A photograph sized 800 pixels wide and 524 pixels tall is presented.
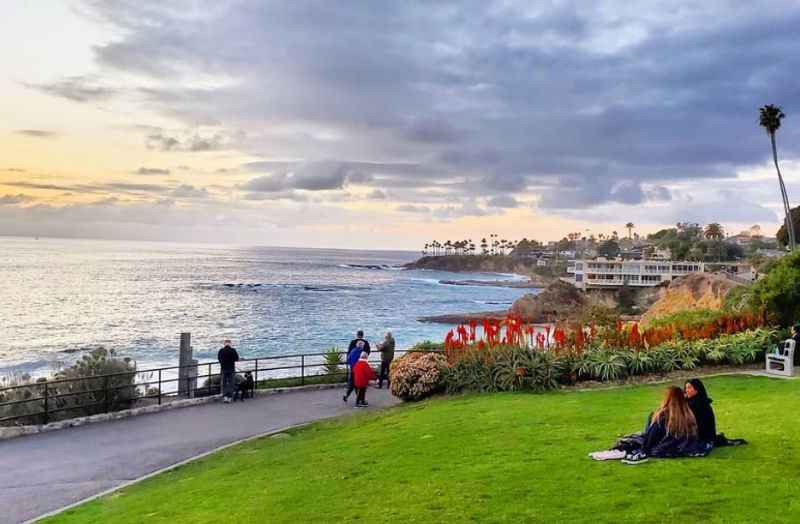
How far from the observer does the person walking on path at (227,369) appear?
16.9m

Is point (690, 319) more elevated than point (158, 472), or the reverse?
point (690, 319)

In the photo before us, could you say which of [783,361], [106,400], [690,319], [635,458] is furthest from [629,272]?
[635,458]

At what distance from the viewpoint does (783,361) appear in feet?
54.6

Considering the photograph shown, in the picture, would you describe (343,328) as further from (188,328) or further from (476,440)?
(476,440)

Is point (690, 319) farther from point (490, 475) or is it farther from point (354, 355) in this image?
point (490, 475)

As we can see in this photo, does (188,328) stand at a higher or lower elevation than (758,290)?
lower

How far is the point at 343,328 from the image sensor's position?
234 ft

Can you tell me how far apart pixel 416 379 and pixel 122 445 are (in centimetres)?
674

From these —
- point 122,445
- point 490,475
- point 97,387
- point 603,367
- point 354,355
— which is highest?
point 354,355

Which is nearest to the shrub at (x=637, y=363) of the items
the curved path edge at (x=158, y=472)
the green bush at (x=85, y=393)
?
the curved path edge at (x=158, y=472)

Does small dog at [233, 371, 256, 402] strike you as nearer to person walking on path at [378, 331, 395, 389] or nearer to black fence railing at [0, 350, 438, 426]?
black fence railing at [0, 350, 438, 426]

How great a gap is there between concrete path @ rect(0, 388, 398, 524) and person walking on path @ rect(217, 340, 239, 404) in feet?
1.09

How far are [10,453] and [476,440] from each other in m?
8.91

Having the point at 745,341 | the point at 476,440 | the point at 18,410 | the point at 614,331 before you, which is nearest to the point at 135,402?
the point at 18,410
